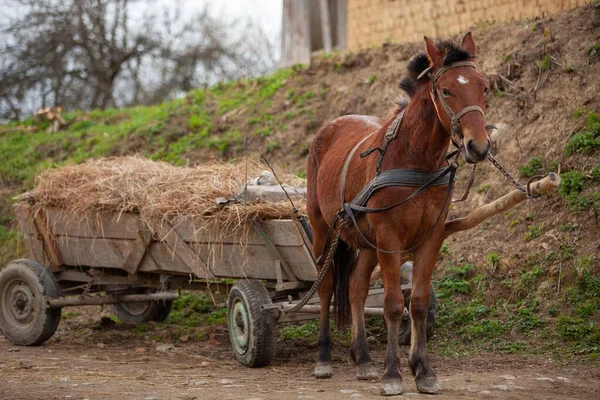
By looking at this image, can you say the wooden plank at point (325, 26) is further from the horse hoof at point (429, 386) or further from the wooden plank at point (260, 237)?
the horse hoof at point (429, 386)

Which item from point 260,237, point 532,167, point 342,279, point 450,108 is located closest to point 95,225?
point 260,237

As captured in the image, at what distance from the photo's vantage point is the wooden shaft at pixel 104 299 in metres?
7.81

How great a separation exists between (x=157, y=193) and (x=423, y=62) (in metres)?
2.92

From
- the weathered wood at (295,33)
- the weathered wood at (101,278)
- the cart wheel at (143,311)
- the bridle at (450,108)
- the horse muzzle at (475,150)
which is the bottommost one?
the cart wheel at (143,311)

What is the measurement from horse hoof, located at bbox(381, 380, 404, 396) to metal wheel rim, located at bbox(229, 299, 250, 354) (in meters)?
1.70

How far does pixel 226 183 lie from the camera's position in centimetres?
716

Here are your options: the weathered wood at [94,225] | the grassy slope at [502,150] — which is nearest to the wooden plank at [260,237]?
the weathered wood at [94,225]

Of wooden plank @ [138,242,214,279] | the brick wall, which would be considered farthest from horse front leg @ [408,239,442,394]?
the brick wall

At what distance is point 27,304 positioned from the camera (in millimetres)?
8031

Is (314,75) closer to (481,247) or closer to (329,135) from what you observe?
(481,247)

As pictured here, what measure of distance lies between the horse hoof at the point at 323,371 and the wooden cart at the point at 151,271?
520 millimetres

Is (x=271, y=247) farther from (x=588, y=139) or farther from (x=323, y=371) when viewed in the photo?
(x=588, y=139)

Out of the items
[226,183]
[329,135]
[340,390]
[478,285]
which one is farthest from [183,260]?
[478,285]

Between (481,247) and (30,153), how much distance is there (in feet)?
37.2
